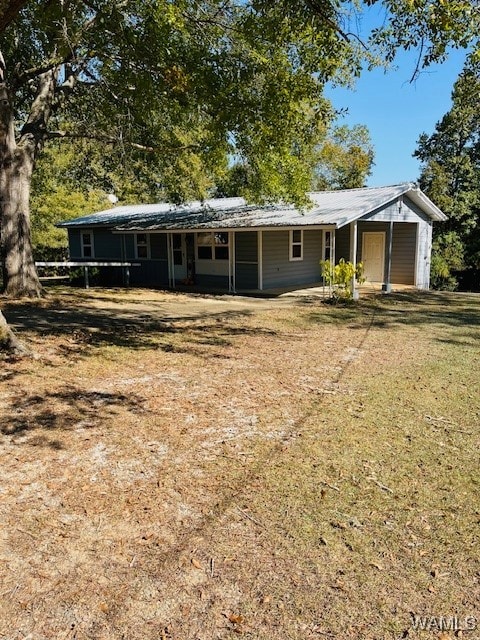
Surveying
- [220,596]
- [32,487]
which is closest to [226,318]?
[32,487]

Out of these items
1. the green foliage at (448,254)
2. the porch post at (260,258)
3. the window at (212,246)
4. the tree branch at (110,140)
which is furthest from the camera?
the green foliage at (448,254)

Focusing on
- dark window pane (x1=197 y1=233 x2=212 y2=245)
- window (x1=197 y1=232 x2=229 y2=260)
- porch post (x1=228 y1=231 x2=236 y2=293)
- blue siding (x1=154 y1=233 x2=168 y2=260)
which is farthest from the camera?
blue siding (x1=154 y1=233 x2=168 y2=260)

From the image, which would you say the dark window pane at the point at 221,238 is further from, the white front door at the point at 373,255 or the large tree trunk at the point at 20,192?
the large tree trunk at the point at 20,192

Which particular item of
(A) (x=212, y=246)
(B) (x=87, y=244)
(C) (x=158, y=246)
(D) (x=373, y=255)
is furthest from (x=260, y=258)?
(B) (x=87, y=244)

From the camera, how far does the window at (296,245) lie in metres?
18.1

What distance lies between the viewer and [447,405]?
561 centimetres

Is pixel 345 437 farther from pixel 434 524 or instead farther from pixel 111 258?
pixel 111 258

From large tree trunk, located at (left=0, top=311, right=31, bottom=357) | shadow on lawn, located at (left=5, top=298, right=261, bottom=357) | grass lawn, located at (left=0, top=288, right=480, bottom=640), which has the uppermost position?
large tree trunk, located at (left=0, top=311, right=31, bottom=357)

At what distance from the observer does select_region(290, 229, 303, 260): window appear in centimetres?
1806

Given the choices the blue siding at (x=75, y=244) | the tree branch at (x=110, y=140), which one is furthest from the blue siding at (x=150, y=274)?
the tree branch at (x=110, y=140)

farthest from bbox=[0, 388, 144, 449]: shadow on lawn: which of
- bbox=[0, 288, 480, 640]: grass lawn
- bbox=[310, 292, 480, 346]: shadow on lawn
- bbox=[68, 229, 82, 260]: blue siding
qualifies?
bbox=[68, 229, 82, 260]: blue siding

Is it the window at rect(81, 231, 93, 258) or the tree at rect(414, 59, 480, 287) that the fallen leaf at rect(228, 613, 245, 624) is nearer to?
the window at rect(81, 231, 93, 258)

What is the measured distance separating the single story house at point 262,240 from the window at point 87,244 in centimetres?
5

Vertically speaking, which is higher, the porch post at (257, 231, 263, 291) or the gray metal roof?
the gray metal roof
